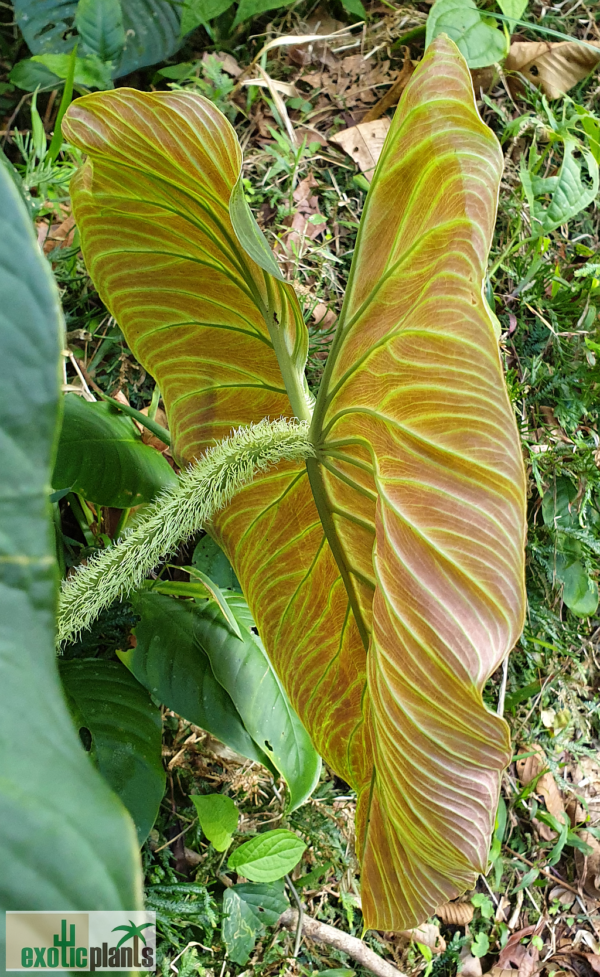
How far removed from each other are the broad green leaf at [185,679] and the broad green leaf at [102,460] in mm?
177

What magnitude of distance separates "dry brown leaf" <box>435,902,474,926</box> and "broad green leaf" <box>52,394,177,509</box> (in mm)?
855

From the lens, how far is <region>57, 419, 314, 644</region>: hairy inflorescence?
24.1 inches

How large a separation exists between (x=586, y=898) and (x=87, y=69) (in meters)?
1.70

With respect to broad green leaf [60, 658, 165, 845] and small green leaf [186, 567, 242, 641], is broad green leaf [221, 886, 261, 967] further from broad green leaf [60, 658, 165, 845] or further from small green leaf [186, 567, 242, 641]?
small green leaf [186, 567, 242, 641]

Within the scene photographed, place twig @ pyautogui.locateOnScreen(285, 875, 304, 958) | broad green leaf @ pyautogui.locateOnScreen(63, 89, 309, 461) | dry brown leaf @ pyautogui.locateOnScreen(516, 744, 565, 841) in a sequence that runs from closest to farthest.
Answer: broad green leaf @ pyautogui.locateOnScreen(63, 89, 309, 461), twig @ pyautogui.locateOnScreen(285, 875, 304, 958), dry brown leaf @ pyautogui.locateOnScreen(516, 744, 565, 841)

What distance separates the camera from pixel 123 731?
770 mm

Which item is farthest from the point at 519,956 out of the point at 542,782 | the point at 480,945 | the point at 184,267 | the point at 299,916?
the point at 184,267

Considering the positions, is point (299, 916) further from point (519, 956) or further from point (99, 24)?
point (99, 24)

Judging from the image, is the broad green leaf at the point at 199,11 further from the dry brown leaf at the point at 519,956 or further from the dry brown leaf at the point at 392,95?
the dry brown leaf at the point at 519,956

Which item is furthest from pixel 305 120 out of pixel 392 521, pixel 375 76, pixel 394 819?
pixel 394 819

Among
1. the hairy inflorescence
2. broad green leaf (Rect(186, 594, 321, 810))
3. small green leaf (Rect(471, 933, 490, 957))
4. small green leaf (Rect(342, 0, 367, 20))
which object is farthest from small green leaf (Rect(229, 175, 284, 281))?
small green leaf (Rect(471, 933, 490, 957))

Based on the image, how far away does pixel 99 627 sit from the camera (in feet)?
3.06

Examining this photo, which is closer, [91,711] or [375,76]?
Result: [91,711]

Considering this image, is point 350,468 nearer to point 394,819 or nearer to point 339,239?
point 394,819
